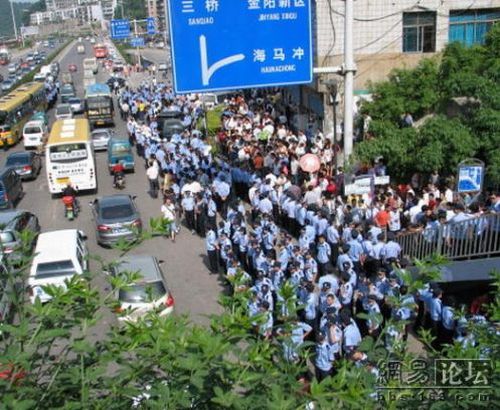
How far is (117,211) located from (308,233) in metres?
5.86

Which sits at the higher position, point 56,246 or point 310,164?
point 310,164

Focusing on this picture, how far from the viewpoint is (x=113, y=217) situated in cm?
1655

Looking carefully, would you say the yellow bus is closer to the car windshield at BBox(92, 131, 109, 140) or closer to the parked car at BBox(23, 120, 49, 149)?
the parked car at BBox(23, 120, 49, 149)

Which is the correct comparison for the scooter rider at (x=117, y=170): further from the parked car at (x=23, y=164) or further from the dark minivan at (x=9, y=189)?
the parked car at (x=23, y=164)

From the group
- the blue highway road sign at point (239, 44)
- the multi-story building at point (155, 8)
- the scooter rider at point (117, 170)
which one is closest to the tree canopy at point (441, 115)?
the blue highway road sign at point (239, 44)

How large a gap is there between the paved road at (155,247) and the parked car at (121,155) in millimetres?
487

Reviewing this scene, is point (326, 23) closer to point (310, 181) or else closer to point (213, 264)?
point (310, 181)

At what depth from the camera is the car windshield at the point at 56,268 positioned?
12.7 meters

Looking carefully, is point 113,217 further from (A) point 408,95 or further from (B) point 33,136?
(B) point 33,136

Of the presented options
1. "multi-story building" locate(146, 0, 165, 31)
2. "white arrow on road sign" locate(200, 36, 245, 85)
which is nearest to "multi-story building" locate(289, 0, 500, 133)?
"white arrow on road sign" locate(200, 36, 245, 85)

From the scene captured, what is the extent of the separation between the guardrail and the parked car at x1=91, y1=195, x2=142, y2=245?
7096 mm

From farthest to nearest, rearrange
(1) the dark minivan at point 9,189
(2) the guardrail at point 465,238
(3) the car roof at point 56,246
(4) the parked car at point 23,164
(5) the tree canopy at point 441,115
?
(4) the parked car at point 23,164 < (1) the dark minivan at point 9,189 < (5) the tree canopy at point 441,115 < (3) the car roof at point 56,246 < (2) the guardrail at point 465,238

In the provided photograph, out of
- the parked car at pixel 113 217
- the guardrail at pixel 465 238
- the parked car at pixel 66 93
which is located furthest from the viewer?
the parked car at pixel 66 93

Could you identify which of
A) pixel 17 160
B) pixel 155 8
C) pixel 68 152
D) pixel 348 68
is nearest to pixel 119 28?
pixel 17 160
